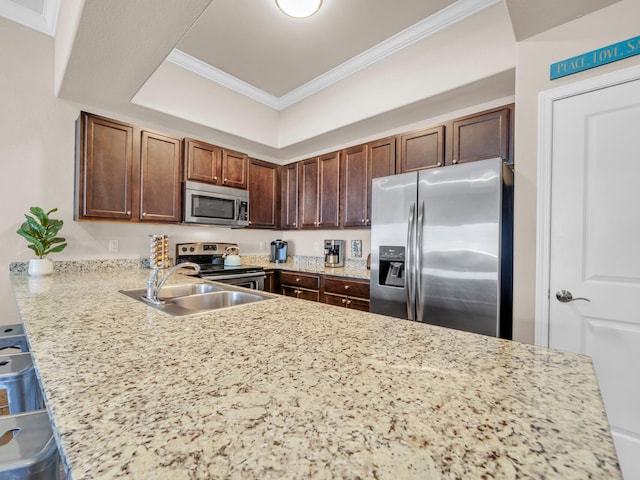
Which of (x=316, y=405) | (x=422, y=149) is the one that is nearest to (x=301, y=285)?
(x=422, y=149)

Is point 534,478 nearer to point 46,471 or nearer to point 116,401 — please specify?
point 116,401

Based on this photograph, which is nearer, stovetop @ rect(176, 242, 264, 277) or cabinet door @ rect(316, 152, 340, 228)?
stovetop @ rect(176, 242, 264, 277)

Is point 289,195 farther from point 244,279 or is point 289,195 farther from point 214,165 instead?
point 244,279

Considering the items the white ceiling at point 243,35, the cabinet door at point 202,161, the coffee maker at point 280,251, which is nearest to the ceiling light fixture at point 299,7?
the white ceiling at point 243,35

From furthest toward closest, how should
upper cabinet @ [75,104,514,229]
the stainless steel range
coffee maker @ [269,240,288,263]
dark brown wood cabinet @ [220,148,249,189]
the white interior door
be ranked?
coffee maker @ [269,240,288,263], dark brown wood cabinet @ [220,148,249,189], the stainless steel range, upper cabinet @ [75,104,514,229], the white interior door

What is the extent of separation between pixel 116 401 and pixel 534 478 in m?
0.65

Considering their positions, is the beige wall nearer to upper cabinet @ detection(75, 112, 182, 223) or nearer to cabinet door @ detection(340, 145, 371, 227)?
cabinet door @ detection(340, 145, 371, 227)

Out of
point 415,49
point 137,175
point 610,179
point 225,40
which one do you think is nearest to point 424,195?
point 610,179

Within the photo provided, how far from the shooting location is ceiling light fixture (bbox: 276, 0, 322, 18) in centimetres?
211

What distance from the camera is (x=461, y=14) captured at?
231 cm

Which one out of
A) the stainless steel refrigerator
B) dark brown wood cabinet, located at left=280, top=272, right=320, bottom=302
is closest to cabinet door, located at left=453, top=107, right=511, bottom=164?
the stainless steel refrigerator

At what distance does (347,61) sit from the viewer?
3.04 meters

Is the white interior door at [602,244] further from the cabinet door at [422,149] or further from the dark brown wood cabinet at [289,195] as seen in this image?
the dark brown wood cabinet at [289,195]

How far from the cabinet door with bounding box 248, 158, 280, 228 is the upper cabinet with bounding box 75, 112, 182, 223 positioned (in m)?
0.92
